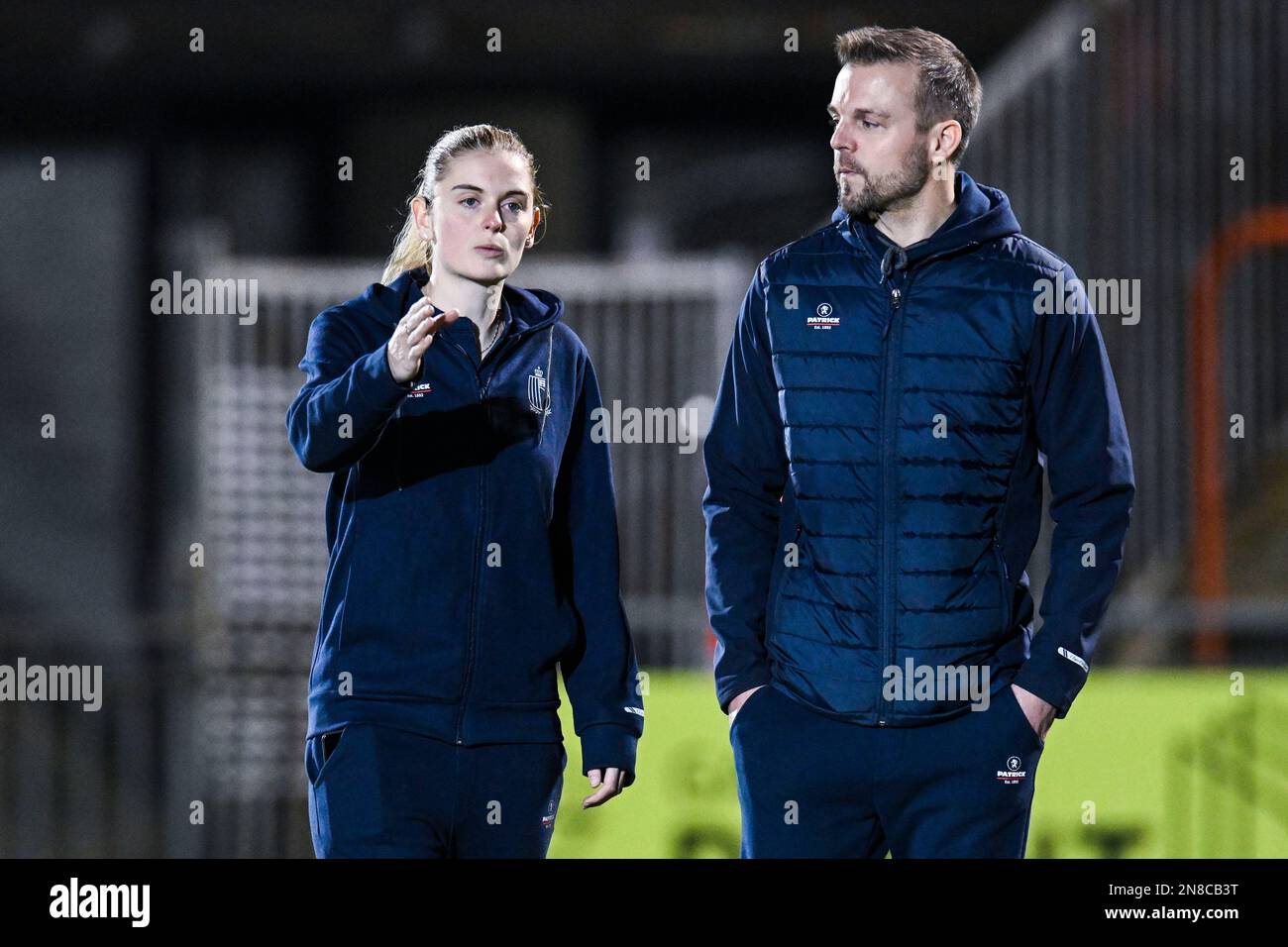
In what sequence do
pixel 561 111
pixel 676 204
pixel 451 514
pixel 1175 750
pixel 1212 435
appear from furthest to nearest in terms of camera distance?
pixel 676 204
pixel 561 111
pixel 1212 435
pixel 1175 750
pixel 451 514

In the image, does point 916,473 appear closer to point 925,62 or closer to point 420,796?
point 925,62

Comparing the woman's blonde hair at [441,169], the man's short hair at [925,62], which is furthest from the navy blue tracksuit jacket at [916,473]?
the woman's blonde hair at [441,169]

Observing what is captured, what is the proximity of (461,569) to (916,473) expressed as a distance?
2.86ft

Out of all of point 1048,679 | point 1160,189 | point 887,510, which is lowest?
point 1048,679

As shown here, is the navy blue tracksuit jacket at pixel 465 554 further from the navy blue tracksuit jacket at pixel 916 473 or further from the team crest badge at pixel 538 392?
the navy blue tracksuit jacket at pixel 916 473

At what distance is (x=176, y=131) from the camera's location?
12.9 metres

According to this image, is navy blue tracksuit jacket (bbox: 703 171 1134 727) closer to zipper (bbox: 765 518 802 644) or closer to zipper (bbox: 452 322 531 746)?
zipper (bbox: 765 518 802 644)

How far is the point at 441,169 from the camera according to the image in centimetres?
347

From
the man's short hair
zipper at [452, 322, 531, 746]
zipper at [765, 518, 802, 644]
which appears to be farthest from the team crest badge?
the man's short hair

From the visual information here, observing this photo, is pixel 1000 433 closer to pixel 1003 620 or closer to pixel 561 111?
pixel 1003 620

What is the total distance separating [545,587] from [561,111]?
356 inches

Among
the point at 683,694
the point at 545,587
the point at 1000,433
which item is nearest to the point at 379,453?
the point at 545,587

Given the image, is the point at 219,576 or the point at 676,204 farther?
the point at 676,204

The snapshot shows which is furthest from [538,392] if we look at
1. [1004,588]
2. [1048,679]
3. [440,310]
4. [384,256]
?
[384,256]
